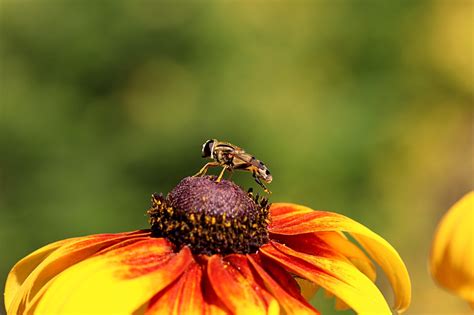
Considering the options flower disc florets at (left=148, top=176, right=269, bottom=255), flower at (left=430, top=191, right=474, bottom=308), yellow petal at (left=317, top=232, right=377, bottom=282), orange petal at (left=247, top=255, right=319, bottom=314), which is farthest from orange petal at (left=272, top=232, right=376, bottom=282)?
flower at (left=430, top=191, right=474, bottom=308)

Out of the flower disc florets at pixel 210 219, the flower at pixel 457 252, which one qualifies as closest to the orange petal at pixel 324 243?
the flower disc florets at pixel 210 219

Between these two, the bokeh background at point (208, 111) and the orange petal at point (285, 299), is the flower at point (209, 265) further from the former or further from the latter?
the bokeh background at point (208, 111)

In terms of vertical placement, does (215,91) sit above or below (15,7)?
below

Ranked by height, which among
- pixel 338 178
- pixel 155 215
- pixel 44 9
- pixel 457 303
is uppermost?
pixel 44 9

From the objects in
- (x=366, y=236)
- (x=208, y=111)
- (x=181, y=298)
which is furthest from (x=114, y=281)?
(x=208, y=111)

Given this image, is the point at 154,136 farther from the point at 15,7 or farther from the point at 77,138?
the point at 15,7

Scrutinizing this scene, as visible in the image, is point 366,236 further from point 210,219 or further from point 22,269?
point 22,269

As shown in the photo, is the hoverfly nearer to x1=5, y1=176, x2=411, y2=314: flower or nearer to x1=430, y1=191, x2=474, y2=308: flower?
x1=5, y1=176, x2=411, y2=314: flower

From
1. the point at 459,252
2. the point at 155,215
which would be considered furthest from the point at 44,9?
the point at 459,252
